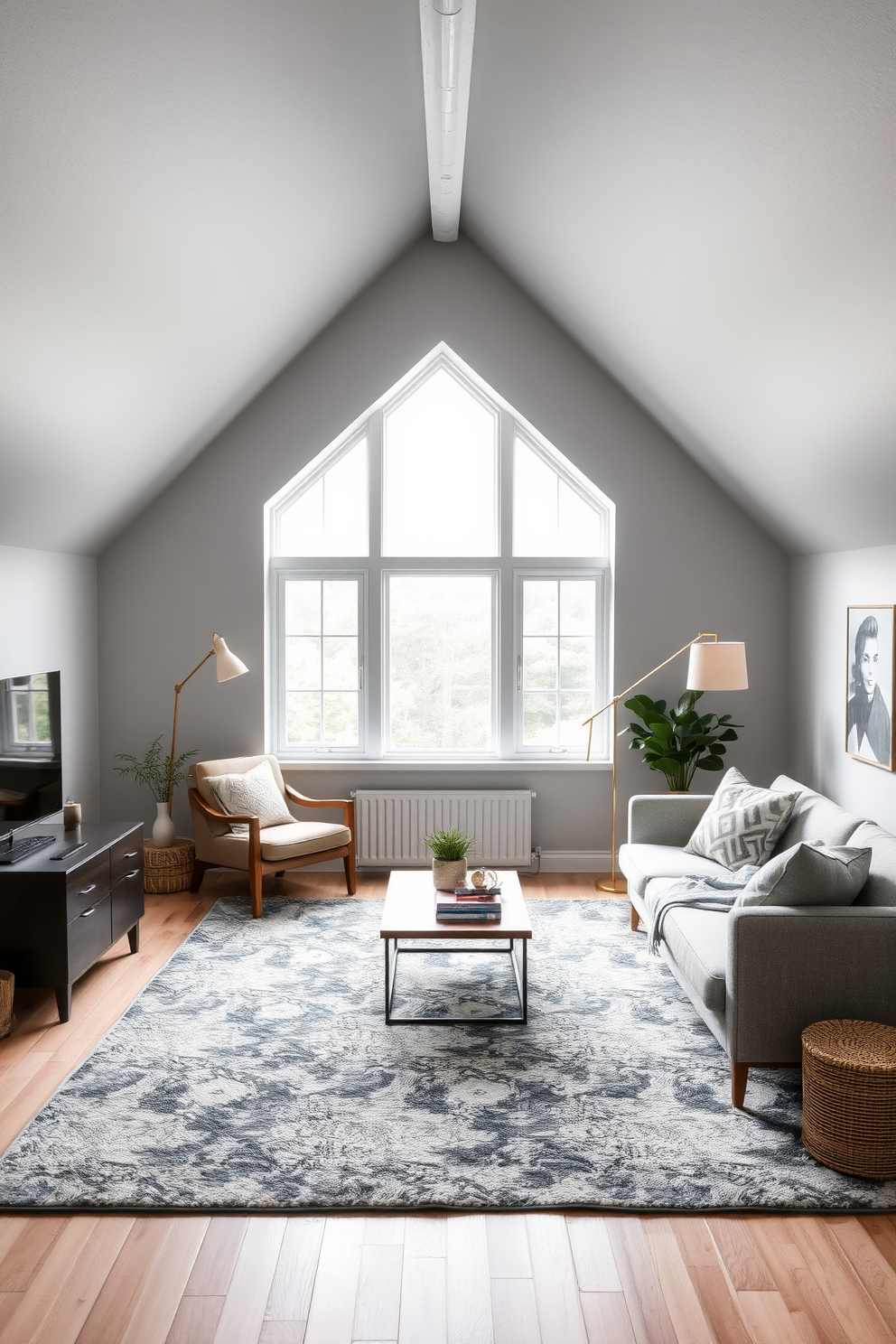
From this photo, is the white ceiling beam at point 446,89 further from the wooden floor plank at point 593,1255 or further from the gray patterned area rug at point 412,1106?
the wooden floor plank at point 593,1255

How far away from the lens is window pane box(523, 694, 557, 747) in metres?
6.47

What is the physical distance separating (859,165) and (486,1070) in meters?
3.11

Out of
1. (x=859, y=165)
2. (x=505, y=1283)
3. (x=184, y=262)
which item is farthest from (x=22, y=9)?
(x=505, y=1283)

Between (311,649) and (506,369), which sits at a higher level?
(506,369)

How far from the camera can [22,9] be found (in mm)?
2391

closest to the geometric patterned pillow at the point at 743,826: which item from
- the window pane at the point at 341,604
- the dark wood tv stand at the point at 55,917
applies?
the window pane at the point at 341,604

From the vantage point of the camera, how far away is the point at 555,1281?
2438mm

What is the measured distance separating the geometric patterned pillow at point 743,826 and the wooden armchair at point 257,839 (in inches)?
81.3

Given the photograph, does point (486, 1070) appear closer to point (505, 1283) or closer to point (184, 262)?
point (505, 1283)

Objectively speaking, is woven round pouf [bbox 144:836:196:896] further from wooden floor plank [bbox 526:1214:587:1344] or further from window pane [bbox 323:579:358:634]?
wooden floor plank [bbox 526:1214:587:1344]

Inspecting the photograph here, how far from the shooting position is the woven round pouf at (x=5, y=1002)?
3729 mm

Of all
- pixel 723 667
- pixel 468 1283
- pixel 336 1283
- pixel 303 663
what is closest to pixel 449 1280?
pixel 468 1283

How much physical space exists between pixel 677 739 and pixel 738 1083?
2753 mm

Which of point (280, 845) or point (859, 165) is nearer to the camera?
point (859, 165)
